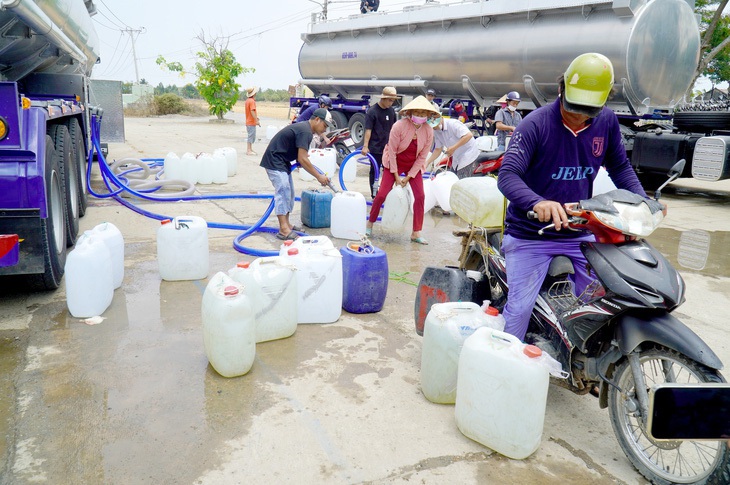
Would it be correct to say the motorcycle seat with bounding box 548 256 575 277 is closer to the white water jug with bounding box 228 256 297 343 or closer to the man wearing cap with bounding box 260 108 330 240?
the white water jug with bounding box 228 256 297 343

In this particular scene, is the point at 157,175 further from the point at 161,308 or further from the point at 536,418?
the point at 536,418

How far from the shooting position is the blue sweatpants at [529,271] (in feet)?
9.86

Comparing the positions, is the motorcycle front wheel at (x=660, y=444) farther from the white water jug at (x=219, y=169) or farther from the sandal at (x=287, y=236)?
the white water jug at (x=219, y=169)

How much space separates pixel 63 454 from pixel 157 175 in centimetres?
818

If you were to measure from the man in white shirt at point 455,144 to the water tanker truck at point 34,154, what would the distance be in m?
4.46

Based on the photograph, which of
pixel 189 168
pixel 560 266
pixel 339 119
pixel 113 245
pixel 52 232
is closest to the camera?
pixel 560 266

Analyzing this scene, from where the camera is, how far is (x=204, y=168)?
1014 cm

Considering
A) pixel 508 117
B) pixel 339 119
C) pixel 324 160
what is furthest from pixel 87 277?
pixel 339 119

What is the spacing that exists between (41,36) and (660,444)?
5976mm

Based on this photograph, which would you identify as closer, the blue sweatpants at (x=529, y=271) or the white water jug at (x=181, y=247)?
the blue sweatpants at (x=529, y=271)

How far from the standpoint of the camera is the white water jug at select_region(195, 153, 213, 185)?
10.1 metres

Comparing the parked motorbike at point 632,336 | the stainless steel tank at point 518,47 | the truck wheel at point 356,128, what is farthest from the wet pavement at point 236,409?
the truck wheel at point 356,128

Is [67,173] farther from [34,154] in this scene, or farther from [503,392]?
[503,392]

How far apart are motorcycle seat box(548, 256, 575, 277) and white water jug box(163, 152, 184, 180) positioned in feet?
27.3
